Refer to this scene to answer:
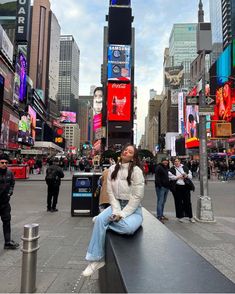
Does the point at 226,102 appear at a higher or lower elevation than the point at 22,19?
lower

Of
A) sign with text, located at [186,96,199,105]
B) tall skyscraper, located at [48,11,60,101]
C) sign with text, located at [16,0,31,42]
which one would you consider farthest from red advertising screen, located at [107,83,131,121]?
sign with text, located at [186,96,199,105]

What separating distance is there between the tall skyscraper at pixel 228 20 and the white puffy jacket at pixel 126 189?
112m

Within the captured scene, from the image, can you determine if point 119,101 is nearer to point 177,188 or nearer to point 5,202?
point 177,188

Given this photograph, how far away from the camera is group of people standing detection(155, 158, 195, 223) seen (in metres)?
9.34

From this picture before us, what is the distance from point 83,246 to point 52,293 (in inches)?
93.2

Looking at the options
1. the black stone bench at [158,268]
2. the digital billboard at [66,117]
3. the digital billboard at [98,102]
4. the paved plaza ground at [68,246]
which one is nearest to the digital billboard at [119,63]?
the digital billboard at [98,102]

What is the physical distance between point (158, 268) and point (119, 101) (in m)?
89.5

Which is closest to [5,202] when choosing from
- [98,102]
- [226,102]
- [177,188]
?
[177,188]

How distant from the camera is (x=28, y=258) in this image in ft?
12.4

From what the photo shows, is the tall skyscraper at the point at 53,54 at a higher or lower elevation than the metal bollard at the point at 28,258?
higher

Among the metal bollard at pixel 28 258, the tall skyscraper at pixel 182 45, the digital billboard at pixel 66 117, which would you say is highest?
the tall skyscraper at pixel 182 45

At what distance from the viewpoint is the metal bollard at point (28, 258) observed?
3795mm

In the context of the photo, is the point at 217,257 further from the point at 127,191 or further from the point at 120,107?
the point at 120,107

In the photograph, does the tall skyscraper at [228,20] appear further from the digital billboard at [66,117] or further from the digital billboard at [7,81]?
the digital billboard at [66,117]
